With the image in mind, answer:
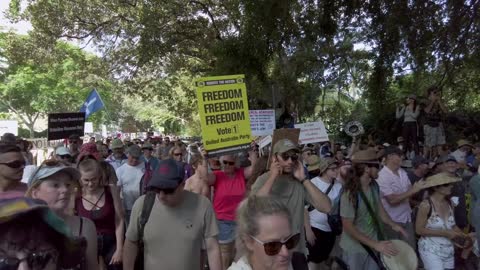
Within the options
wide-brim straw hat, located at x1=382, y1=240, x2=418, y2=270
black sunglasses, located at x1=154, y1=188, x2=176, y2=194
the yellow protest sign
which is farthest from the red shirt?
black sunglasses, located at x1=154, y1=188, x2=176, y2=194

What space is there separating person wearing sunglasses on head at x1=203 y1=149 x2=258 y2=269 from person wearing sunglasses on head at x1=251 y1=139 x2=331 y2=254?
1245mm

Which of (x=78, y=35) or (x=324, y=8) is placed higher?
(x=78, y=35)

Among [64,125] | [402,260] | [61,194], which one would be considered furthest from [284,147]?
[64,125]

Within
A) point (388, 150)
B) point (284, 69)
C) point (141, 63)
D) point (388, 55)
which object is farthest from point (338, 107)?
point (388, 150)

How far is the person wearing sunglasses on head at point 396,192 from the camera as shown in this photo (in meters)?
5.94

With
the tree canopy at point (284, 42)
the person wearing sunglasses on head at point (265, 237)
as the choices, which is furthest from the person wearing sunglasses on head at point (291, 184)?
the tree canopy at point (284, 42)

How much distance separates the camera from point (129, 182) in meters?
7.29

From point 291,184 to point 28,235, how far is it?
3.17 meters

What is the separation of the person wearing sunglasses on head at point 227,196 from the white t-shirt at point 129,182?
5.57ft

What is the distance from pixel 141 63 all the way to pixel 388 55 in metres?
10.8

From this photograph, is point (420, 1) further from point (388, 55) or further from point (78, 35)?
point (78, 35)

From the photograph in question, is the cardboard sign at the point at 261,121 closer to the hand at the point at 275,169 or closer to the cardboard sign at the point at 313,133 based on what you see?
the cardboard sign at the point at 313,133

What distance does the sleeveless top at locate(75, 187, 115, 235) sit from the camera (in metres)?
4.56

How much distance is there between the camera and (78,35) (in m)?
19.2
